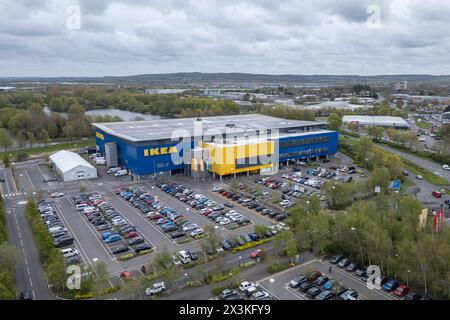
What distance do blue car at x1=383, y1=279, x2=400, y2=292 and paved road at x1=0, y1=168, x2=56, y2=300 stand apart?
9.16m

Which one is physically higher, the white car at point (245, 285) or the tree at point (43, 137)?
the tree at point (43, 137)

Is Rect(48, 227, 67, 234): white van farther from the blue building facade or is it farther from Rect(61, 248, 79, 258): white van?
the blue building facade

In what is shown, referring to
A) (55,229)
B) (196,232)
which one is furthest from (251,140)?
(55,229)

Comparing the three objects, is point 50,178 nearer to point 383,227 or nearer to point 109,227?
point 109,227

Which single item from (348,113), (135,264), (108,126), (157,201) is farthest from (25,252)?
(348,113)

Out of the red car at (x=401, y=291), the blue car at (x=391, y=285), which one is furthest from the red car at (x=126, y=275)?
the red car at (x=401, y=291)

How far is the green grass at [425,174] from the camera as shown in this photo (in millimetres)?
20023

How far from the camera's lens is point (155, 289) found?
30.9ft

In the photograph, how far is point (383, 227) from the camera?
10883mm

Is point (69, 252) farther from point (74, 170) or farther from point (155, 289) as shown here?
point (74, 170)

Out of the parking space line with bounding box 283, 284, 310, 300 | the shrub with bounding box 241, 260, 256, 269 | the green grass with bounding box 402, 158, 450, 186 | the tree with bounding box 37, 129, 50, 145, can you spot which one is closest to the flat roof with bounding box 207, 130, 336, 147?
the green grass with bounding box 402, 158, 450, 186

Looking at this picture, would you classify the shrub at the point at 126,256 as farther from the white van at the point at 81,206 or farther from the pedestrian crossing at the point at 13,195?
the pedestrian crossing at the point at 13,195

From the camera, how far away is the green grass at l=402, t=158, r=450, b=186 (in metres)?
20.0

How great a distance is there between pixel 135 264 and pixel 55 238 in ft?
12.4
